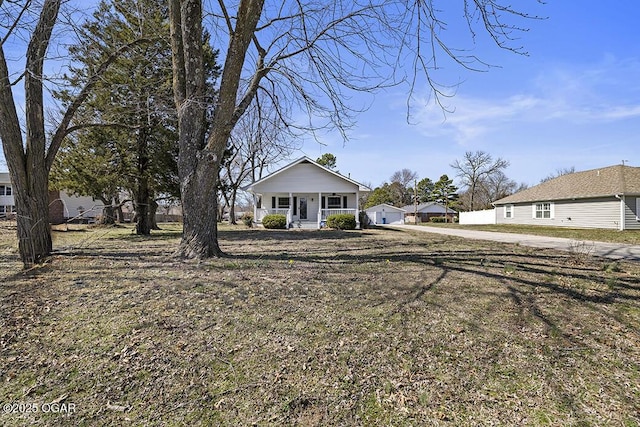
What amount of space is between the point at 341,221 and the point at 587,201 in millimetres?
16673

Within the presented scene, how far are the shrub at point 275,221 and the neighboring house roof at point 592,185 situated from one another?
1958 centimetres

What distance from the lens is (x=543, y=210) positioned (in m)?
26.2

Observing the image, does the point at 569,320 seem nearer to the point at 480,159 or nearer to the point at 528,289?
the point at 528,289

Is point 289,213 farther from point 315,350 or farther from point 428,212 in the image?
point 428,212

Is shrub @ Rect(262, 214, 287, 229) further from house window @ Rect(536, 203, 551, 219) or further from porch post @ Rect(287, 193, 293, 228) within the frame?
house window @ Rect(536, 203, 551, 219)

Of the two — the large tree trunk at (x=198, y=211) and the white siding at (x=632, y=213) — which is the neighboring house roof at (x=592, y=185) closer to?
the white siding at (x=632, y=213)

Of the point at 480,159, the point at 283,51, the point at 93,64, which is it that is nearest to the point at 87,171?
the point at 93,64

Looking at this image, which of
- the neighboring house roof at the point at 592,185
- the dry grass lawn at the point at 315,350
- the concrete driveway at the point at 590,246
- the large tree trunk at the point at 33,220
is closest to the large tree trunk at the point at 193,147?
the dry grass lawn at the point at 315,350

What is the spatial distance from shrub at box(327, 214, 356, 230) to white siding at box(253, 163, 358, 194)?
216 cm

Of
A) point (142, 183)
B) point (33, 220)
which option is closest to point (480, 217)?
point (142, 183)

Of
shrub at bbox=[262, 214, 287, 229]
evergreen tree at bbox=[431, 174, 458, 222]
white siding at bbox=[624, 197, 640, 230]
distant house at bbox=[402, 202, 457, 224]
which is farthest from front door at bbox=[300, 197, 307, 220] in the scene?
evergreen tree at bbox=[431, 174, 458, 222]

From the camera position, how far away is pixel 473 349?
318 cm

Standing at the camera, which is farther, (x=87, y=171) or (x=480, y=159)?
(x=480, y=159)

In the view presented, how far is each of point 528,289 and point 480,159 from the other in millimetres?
46344
